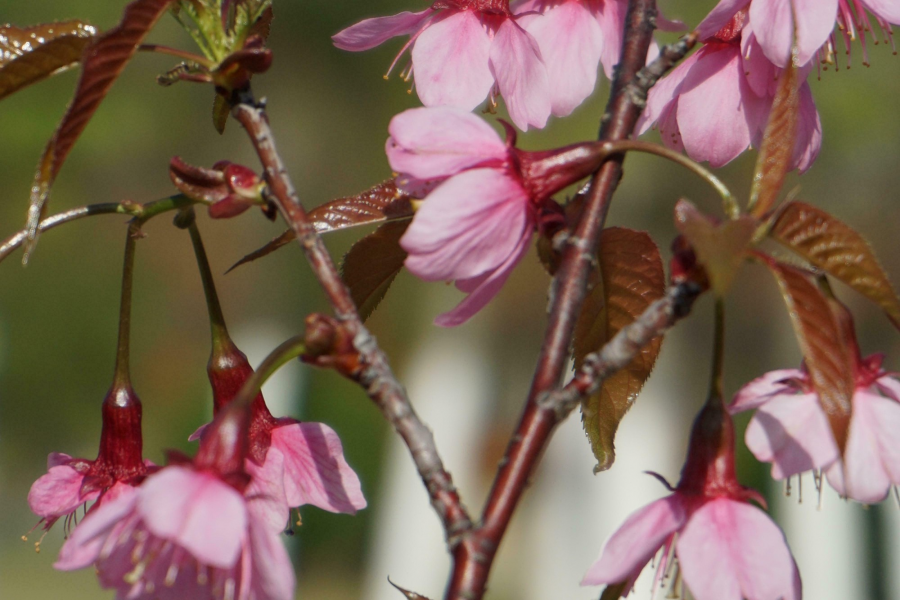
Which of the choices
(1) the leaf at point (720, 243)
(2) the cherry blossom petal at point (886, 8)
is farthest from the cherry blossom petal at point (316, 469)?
(2) the cherry blossom petal at point (886, 8)

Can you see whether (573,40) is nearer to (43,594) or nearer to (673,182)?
(673,182)

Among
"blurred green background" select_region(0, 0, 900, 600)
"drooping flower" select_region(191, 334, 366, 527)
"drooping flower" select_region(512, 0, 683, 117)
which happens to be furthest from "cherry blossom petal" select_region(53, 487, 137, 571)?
"blurred green background" select_region(0, 0, 900, 600)

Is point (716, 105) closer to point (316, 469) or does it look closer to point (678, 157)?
point (678, 157)

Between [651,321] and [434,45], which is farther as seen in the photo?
[434,45]

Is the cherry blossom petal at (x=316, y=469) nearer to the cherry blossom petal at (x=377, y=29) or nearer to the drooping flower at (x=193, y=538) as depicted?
the drooping flower at (x=193, y=538)

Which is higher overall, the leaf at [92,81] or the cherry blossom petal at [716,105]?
the cherry blossom petal at [716,105]

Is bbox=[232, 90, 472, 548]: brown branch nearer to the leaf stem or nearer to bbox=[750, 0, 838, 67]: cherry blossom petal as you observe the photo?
the leaf stem

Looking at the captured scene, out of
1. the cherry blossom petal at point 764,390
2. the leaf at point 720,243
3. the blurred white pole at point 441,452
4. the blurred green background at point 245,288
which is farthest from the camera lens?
the blurred white pole at point 441,452

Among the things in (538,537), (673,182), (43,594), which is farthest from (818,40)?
(43,594)
